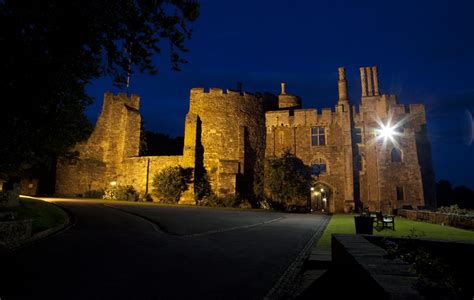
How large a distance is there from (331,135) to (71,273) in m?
29.5

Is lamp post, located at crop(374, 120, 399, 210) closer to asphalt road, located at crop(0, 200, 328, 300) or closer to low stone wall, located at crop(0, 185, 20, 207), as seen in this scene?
asphalt road, located at crop(0, 200, 328, 300)

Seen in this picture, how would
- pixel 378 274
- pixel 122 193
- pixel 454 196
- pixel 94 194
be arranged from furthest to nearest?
pixel 454 196, pixel 94 194, pixel 122 193, pixel 378 274

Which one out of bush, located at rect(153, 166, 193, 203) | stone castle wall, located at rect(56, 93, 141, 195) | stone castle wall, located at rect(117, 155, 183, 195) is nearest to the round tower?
stone castle wall, located at rect(117, 155, 183, 195)

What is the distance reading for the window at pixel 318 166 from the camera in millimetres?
30908

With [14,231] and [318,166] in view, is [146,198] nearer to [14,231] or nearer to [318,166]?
[318,166]

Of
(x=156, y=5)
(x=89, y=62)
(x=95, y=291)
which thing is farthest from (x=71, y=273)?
(x=156, y=5)

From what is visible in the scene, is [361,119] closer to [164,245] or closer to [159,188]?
[159,188]

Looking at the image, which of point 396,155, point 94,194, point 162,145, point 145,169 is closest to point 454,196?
point 396,155

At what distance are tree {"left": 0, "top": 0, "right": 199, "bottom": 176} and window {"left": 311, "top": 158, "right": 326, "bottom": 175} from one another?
2438cm

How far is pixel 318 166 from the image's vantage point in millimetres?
31109

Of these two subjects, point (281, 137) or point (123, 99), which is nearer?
point (281, 137)

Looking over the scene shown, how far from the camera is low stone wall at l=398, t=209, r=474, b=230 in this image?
39.9ft

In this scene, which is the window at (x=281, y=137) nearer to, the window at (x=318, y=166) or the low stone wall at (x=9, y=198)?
the window at (x=318, y=166)

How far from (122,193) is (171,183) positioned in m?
5.39
